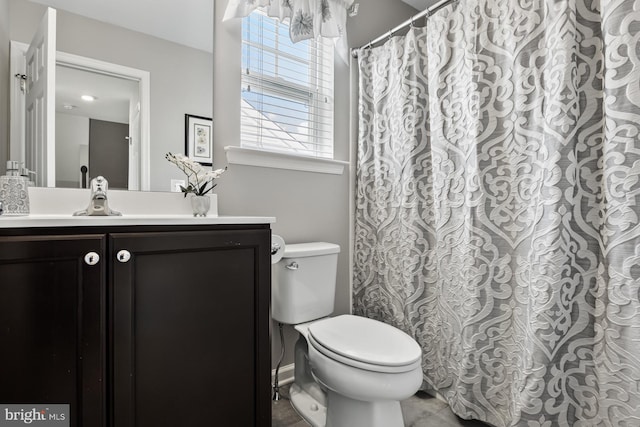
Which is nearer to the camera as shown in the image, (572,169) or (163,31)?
(572,169)

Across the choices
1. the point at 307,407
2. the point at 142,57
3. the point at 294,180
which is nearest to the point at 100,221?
the point at 142,57

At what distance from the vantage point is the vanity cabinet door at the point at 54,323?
805mm

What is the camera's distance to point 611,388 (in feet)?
3.52

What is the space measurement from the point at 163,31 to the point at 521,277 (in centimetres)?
181

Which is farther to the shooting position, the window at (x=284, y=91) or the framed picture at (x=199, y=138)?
the window at (x=284, y=91)

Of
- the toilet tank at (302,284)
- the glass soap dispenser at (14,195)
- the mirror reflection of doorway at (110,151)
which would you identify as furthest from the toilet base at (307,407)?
the glass soap dispenser at (14,195)

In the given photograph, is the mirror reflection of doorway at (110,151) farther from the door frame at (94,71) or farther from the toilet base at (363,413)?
the toilet base at (363,413)

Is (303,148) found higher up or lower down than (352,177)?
higher up

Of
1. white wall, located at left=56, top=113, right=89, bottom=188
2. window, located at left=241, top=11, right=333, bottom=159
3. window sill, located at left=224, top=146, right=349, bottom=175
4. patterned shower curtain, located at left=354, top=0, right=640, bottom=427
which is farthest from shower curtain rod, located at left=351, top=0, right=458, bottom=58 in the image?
white wall, located at left=56, top=113, right=89, bottom=188

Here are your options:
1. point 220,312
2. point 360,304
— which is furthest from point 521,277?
point 220,312

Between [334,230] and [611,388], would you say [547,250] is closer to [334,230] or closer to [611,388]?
[611,388]

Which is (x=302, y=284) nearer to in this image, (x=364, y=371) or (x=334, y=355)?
(x=334, y=355)

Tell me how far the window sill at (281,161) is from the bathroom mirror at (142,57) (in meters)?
0.23

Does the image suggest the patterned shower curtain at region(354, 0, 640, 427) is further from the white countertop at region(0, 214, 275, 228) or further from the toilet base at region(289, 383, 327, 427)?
the white countertop at region(0, 214, 275, 228)
